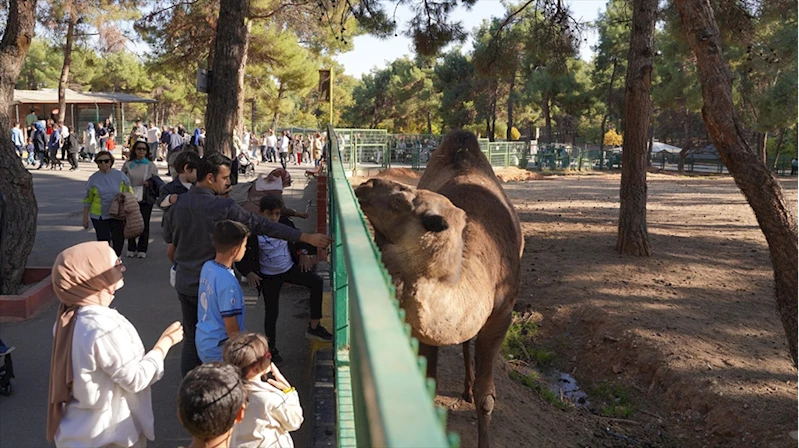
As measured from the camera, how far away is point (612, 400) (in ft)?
24.1

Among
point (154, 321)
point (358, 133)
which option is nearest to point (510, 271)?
point (154, 321)

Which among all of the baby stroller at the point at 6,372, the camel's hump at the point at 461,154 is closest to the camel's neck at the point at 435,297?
the camel's hump at the point at 461,154

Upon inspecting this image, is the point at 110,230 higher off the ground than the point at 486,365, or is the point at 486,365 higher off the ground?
the point at 110,230

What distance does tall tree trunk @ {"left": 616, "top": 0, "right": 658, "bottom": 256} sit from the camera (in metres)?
10.8

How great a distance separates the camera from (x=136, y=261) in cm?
957

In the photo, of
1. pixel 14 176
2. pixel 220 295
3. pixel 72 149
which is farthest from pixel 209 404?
pixel 72 149

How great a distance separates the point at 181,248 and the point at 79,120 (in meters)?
38.0

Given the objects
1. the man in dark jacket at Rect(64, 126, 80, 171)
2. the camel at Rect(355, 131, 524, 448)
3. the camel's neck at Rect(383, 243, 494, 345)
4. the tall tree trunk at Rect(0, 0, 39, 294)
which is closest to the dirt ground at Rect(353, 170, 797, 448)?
the camel at Rect(355, 131, 524, 448)

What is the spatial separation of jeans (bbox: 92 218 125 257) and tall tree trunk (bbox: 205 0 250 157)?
7.86 feet

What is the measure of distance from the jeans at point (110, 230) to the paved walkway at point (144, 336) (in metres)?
0.49

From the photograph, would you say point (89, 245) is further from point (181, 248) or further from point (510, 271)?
point (510, 271)

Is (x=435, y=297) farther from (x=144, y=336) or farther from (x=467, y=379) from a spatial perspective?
(x=144, y=336)

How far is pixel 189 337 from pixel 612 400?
4.86 meters

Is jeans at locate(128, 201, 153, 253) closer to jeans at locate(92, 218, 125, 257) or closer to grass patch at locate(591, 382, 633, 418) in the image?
jeans at locate(92, 218, 125, 257)
